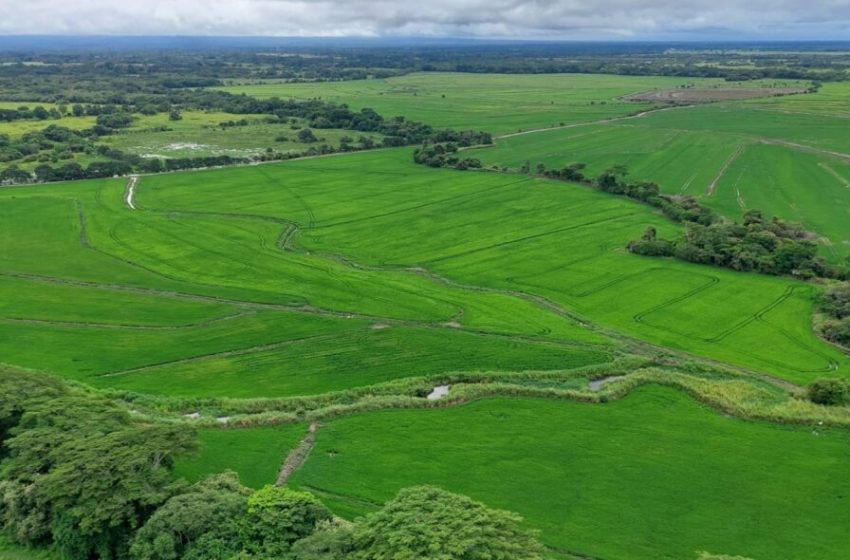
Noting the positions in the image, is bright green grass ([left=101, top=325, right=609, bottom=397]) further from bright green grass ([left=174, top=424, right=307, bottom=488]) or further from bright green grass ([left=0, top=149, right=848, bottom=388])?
bright green grass ([left=174, top=424, right=307, bottom=488])

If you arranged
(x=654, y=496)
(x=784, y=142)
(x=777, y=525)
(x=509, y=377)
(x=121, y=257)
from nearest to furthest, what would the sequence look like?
(x=777, y=525), (x=654, y=496), (x=509, y=377), (x=121, y=257), (x=784, y=142)

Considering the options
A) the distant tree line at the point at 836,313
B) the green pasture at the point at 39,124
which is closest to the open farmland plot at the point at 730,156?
the distant tree line at the point at 836,313

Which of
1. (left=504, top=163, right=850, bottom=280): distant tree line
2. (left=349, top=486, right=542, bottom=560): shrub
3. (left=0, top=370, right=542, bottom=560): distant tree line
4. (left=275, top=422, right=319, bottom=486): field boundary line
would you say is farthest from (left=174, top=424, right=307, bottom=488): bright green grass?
(left=504, top=163, right=850, bottom=280): distant tree line

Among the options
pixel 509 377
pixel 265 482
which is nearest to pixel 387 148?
pixel 509 377

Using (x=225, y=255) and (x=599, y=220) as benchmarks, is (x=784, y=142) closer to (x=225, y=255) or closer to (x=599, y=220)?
(x=599, y=220)

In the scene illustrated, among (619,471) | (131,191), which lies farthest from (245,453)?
(131,191)

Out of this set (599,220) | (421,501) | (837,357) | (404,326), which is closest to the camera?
(421,501)
